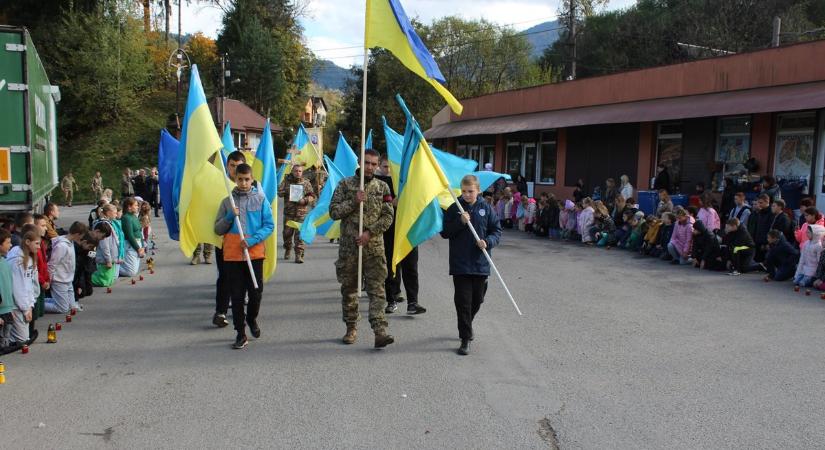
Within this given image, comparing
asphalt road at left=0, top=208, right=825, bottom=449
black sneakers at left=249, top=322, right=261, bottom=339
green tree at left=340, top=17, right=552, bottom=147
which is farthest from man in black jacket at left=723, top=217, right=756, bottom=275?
green tree at left=340, top=17, right=552, bottom=147

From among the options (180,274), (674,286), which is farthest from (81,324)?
(674,286)

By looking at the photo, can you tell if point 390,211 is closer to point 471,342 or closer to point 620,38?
point 471,342

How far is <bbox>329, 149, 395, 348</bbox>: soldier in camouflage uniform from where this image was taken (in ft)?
21.9

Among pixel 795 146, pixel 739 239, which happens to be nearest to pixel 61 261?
pixel 739 239

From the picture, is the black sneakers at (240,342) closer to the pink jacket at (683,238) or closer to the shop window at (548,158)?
the pink jacket at (683,238)

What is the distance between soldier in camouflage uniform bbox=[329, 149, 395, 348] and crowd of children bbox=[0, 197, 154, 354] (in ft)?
10.3

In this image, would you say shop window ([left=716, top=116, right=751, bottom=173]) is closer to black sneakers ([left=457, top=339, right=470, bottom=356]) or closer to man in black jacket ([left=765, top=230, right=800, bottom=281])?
man in black jacket ([left=765, top=230, right=800, bottom=281])

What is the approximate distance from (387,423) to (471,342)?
7.58 ft

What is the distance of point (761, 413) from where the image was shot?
492cm

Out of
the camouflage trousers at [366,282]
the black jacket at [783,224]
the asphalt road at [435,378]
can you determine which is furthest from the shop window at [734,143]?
the camouflage trousers at [366,282]

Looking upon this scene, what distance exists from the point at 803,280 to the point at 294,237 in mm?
8816

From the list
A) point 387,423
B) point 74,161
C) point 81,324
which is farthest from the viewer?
point 74,161

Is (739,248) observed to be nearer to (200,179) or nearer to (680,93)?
(680,93)

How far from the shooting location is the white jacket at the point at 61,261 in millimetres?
8047
